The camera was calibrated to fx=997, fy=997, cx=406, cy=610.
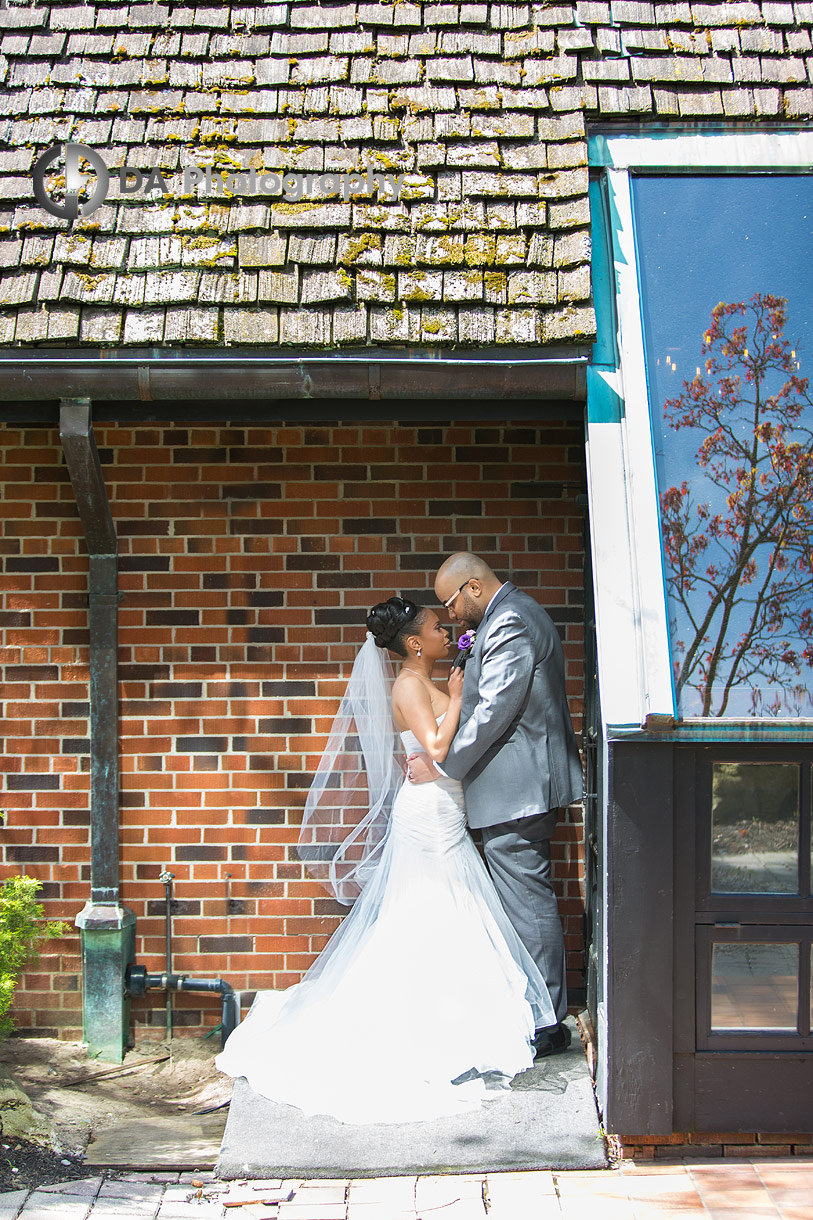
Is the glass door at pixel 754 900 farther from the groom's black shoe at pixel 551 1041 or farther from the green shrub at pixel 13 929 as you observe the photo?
the green shrub at pixel 13 929

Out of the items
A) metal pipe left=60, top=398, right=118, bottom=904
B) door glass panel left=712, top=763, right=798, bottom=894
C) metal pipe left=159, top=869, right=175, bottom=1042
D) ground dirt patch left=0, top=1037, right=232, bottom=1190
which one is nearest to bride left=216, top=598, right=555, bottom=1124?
ground dirt patch left=0, top=1037, right=232, bottom=1190

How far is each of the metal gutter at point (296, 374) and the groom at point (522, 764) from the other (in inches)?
35.0

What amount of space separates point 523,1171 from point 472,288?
309 cm

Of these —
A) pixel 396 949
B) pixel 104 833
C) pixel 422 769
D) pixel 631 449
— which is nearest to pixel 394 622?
pixel 422 769

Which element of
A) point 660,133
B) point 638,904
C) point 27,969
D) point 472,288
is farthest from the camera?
point 27,969

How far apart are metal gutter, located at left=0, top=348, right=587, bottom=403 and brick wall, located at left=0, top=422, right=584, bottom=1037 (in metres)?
0.67

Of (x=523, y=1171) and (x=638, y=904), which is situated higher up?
(x=638, y=904)

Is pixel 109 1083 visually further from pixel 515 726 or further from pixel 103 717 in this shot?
pixel 515 726

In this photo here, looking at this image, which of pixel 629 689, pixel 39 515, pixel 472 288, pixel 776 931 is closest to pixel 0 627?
pixel 39 515

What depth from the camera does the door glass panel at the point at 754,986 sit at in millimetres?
3393

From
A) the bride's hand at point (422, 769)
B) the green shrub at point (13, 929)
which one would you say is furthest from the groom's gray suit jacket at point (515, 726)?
the green shrub at point (13, 929)

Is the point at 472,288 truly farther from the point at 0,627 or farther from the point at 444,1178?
the point at 444,1178

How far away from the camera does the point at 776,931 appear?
3.40 meters

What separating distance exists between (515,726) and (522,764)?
15 cm
